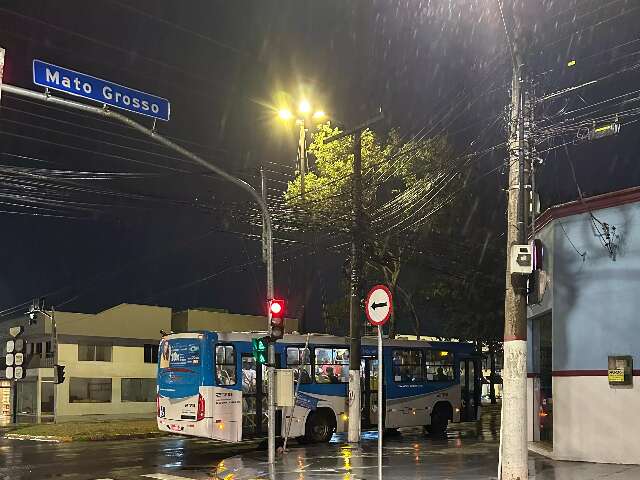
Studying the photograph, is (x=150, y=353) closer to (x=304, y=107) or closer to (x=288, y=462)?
(x=304, y=107)

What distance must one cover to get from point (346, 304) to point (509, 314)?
2265cm

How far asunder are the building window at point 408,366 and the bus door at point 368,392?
2.55ft

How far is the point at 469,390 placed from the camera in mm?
26422

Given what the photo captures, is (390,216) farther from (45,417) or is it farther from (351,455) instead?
(45,417)

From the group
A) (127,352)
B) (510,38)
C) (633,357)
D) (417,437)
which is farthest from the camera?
(127,352)

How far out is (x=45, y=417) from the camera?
1460 inches

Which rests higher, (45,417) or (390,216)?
(390,216)

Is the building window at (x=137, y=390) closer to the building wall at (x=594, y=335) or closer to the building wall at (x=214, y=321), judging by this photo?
the building wall at (x=214, y=321)

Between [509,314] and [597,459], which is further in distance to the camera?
[597,459]

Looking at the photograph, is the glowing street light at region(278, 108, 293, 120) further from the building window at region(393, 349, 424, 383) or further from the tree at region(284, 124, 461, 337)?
the building window at region(393, 349, 424, 383)

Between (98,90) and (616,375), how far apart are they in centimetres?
1091

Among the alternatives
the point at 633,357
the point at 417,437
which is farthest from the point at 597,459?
the point at 417,437

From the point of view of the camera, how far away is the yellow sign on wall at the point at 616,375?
1477 cm

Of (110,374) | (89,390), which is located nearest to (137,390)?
(110,374)
